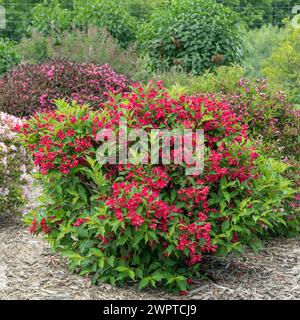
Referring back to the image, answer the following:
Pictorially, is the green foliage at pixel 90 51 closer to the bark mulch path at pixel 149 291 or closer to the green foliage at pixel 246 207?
the bark mulch path at pixel 149 291

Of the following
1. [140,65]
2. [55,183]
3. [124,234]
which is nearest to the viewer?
[124,234]

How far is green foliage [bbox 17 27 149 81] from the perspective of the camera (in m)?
10.7

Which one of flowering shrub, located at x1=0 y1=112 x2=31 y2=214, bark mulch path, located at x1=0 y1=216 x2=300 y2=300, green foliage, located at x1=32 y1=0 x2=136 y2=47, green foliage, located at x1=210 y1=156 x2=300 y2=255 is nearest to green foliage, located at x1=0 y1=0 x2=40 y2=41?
green foliage, located at x1=32 y1=0 x2=136 y2=47

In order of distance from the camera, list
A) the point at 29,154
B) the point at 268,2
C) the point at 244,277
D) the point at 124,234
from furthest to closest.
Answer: the point at 268,2 → the point at 29,154 → the point at 244,277 → the point at 124,234

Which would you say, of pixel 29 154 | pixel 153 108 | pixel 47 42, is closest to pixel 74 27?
pixel 47 42

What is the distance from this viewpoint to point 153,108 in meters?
4.37

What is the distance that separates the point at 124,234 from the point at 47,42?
875cm

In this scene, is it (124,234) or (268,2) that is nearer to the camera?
(124,234)

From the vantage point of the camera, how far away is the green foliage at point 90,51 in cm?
1066

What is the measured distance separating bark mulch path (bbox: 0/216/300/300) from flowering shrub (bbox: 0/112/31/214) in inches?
19.9

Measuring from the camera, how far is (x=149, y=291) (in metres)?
4.38

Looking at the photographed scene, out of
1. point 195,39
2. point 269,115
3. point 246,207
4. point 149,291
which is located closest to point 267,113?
point 269,115
